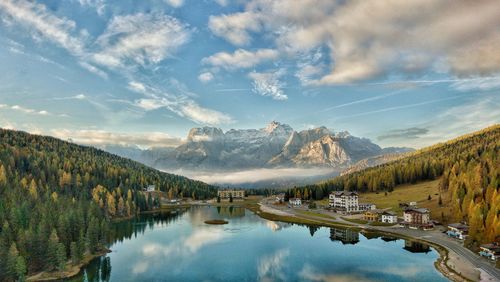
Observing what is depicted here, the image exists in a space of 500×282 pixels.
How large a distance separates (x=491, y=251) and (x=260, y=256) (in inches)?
2347

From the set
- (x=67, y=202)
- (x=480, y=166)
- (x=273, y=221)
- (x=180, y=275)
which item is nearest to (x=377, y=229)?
(x=273, y=221)

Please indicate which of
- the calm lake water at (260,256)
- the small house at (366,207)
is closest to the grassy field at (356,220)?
the calm lake water at (260,256)

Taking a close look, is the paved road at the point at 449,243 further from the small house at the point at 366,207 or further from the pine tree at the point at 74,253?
the pine tree at the point at 74,253

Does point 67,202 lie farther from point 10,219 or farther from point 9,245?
point 9,245

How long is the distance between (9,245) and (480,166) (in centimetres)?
18268

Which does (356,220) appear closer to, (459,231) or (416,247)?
(459,231)

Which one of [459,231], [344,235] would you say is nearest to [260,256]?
[344,235]

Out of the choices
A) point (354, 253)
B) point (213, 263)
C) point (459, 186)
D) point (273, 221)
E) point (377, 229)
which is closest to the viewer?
point (213, 263)

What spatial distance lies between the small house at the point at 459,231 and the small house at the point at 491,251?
73.6 ft

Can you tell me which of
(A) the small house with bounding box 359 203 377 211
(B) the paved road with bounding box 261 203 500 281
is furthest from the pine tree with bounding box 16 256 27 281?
(A) the small house with bounding box 359 203 377 211

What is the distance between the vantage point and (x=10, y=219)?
9344cm

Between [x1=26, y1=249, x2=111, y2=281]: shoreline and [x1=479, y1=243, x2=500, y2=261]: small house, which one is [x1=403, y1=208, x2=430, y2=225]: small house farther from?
[x1=26, y1=249, x2=111, y2=281]: shoreline

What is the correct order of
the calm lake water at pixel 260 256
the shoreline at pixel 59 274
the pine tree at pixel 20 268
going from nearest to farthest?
the pine tree at pixel 20 268 < the shoreline at pixel 59 274 < the calm lake water at pixel 260 256

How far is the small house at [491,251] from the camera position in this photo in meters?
87.1
